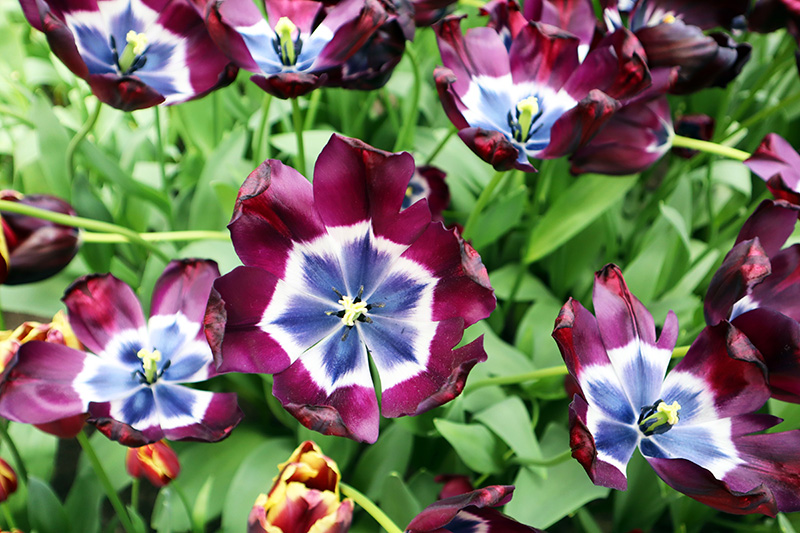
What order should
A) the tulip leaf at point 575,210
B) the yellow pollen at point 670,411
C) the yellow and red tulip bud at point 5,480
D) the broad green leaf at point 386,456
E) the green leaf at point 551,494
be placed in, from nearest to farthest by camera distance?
the yellow pollen at point 670,411, the yellow and red tulip bud at point 5,480, the green leaf at point 551,494, the broad green leaf at point 386,456, the tulip leaf at point 575,210

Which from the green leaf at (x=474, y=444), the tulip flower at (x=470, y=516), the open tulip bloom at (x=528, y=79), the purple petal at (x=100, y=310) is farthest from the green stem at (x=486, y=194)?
the purple petal at (x=100, y=310)

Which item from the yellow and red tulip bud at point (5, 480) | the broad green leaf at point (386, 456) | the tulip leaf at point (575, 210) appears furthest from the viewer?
the tulip leaf at point (575, 210)

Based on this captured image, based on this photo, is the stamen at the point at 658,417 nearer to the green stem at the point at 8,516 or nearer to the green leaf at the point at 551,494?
the green leaf at the point at 551,494

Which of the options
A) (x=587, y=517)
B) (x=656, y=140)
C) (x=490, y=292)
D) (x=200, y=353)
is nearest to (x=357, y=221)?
(x=490, y=292)

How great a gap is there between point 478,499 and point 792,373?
0.38 m

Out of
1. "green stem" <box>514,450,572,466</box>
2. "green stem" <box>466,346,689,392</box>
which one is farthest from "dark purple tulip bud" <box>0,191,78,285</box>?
"green stem" <box>514,450,572,466</box>

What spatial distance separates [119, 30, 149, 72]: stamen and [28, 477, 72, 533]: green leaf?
0.62 metres

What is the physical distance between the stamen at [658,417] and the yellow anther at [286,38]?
0.69m

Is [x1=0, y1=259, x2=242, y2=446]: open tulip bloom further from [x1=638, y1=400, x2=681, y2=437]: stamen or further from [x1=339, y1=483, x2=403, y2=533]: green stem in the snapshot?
[x1=638, y1=400, x2=681, y2=437]: stamen

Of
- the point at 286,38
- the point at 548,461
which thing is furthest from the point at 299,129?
the point at 548,461

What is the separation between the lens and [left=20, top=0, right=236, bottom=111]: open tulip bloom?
993 mm

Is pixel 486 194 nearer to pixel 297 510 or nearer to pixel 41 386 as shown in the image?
pixel 297 510

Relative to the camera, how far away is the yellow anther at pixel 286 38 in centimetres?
95

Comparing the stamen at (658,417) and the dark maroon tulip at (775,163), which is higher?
the dark maroon tulip at (775,163)
